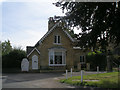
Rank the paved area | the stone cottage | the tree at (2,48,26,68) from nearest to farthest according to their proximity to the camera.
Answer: the paved area → the tree at (2,48,26,68) → the stone cottage

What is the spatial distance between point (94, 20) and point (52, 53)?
57.8 ft

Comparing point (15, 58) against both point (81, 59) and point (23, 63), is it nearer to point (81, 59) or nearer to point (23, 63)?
point (23, 63)

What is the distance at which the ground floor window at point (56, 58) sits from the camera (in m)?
28.0

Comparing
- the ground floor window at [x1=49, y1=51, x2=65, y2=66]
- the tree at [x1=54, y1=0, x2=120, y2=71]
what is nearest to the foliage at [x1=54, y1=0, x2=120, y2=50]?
the tree at [x1=54, y1=0, x2=120, y2=71]

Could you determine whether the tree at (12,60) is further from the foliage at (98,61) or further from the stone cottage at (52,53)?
the foliage at (98,61)

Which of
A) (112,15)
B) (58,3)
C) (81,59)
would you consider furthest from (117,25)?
(81,59)

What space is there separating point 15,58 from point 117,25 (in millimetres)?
19511

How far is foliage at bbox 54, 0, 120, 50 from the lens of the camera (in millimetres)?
10443

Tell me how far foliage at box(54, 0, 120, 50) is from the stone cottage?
623 inches

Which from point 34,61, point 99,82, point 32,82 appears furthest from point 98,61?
point 99,82

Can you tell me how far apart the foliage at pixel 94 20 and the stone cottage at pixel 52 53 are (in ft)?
51.9

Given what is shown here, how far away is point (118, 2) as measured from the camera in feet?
32.4

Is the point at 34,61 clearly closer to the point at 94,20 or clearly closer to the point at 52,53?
the point at 52,53

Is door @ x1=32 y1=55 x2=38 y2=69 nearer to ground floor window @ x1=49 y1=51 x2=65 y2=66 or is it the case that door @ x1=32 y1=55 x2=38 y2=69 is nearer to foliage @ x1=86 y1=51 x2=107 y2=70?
ground floor window @ x1=49 y1=51 x2=65 y2=66
